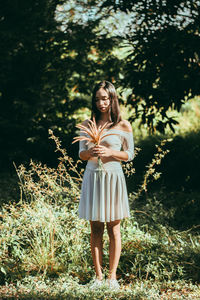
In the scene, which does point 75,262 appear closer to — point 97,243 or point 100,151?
point 97,243

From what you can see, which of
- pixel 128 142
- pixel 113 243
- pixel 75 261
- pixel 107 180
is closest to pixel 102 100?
pixel 128 142

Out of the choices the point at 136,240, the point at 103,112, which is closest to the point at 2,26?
the point at 103,112

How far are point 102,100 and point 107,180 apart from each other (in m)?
0.69

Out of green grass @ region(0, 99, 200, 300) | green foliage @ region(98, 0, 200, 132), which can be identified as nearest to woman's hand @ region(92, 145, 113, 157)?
green grass @ region(0, 99, 200, 300)

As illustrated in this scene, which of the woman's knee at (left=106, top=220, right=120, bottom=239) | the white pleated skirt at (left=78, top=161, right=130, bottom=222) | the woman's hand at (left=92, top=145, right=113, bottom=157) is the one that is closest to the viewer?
the woman's hand at (left=92, top=145, right=113, bottom=157)

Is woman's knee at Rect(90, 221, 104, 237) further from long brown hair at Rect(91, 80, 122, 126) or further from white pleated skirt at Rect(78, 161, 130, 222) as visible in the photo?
long brown hair at Rect(91, 80, 122, 126)

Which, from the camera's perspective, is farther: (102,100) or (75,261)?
(75,261)

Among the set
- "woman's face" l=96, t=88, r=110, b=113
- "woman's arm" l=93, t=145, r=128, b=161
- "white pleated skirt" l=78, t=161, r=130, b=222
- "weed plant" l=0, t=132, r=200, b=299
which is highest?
"woman's face" l=96, t=88, r=110, b=113

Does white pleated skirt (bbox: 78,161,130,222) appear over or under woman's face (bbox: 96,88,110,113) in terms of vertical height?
under

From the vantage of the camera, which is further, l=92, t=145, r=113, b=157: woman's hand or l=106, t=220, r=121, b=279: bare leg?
l=106, t=220, r=121, b=279: bare leg

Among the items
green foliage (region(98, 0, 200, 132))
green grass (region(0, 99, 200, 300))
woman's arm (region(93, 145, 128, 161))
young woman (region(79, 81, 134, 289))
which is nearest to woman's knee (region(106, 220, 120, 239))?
young woman (region(79, 81, 134, 289))

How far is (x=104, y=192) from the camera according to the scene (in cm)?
289

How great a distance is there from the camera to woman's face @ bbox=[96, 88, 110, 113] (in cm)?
292

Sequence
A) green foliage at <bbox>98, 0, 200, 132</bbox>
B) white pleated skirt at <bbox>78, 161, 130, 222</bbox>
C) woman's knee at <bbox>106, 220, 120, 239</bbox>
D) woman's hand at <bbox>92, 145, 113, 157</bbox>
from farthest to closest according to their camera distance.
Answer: green foliage at <bbox>98, 0, 200, 132</bbox> → woman's knee at <bbox>106, 220, 120, 239</bbox> → white pleated skirt at <bbox>78, 161, 130, 222</bbox> → woman's hand at <bbox>92, 145, 113, 157</bbox>
